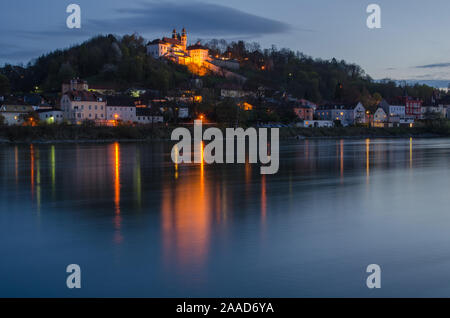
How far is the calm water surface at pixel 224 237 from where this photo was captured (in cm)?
587

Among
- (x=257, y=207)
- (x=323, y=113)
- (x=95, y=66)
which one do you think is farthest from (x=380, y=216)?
(x=95, y=66)

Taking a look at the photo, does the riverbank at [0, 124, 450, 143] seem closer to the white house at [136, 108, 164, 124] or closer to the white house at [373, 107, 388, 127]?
the white house at [136, 108, 164, 124]

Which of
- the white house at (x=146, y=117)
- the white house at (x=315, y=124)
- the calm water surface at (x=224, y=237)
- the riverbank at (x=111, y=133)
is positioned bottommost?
the calm water surface at (x=224, y=237)

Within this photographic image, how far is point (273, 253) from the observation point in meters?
7.09

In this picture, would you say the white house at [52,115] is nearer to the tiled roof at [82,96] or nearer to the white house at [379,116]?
the tiled roof at [82,96]

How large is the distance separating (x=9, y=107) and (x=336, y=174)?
48406mm

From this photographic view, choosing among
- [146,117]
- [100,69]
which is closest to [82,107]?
[146,117]

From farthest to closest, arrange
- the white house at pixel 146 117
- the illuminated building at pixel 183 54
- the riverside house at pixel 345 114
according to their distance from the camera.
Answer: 1. the illuminated building at pixel 183 54
2. the riverside house at pixel 345 114
3. the white house at pixel 146 117

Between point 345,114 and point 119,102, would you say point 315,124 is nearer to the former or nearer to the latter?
point 345,114

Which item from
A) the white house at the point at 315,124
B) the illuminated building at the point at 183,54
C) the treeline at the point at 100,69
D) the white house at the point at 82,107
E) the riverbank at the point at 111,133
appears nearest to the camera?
the riverbank at the point at 111,133

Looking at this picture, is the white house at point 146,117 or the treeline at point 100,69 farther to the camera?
the treeline at point 100,69

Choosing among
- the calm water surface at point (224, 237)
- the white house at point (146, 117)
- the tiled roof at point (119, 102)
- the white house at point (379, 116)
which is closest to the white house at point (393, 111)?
the white house at point (379, 116)

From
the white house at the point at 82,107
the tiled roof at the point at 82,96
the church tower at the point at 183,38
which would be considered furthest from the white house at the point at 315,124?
the church tower at the point at 183,38

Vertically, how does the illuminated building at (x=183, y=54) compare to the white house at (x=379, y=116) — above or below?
above
